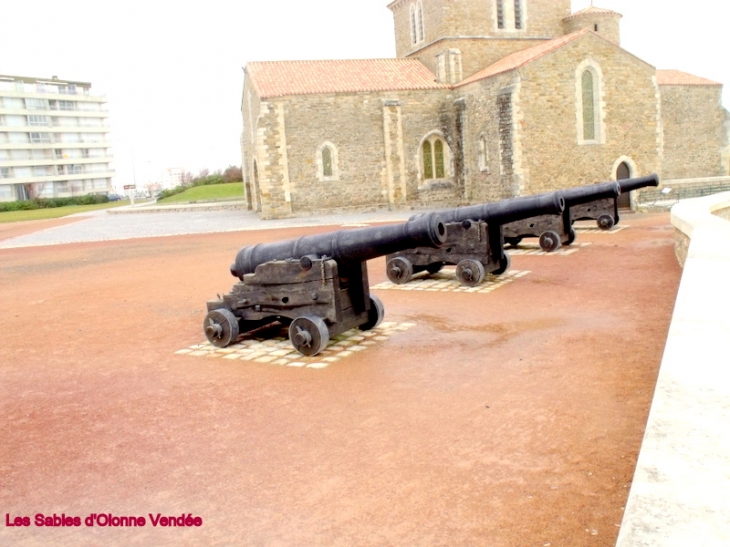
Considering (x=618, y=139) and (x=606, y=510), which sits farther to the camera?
(x=618, y=139)

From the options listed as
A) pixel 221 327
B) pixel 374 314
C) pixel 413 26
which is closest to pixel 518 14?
pixel 413 26

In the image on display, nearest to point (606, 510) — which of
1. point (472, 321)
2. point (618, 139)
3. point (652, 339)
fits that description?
point (652, 339)

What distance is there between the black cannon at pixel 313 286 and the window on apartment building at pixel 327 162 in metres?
19.6

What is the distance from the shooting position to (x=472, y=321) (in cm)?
732

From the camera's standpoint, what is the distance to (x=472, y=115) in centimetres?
2609

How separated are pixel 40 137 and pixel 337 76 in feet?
184

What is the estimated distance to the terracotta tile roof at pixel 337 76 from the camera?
2622 centimetres

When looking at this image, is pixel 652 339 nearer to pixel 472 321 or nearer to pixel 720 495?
pixel 472 321

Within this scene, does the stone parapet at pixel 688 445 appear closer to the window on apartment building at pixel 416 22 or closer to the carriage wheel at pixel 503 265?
the carriage wheel at pixel 503 265

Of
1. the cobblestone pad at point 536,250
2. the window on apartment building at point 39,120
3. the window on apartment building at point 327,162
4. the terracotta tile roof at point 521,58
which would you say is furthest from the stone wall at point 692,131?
the window on apartment building at point 39,120

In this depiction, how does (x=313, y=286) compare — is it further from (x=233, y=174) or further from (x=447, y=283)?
(x=233, y=174)

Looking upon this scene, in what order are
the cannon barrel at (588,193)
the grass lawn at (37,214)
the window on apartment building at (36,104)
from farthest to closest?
the window on apartment building at (36,104) → the grass lawn at (37,214) → the cannon barrel at (588,193)

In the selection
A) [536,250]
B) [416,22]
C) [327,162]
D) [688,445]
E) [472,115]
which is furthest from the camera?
[416,22]

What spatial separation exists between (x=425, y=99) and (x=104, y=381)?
23148 millimetres
